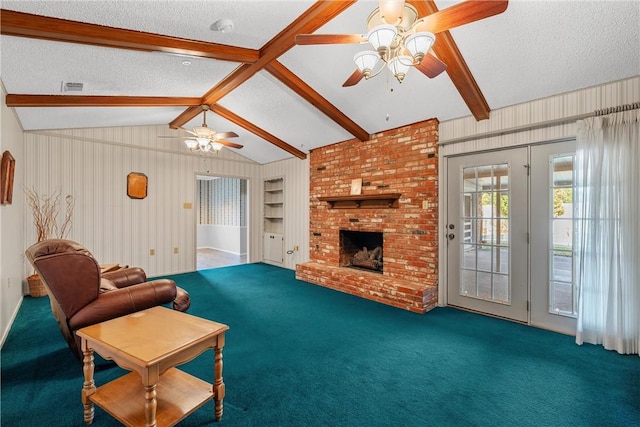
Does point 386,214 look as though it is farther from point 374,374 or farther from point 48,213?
point 48,213

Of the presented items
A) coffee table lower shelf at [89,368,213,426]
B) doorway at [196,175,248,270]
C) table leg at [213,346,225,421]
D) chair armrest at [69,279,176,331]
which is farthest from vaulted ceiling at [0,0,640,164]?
doorway at [196,175,248,270]

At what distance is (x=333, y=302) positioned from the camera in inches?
162

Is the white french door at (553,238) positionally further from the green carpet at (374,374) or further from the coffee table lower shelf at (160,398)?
the coffee table lower shelf at (160,398)

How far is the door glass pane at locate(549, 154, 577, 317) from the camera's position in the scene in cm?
309

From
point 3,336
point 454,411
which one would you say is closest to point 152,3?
point 3,336

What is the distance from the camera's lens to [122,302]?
219 cm

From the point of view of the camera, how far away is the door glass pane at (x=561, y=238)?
3.09 metres

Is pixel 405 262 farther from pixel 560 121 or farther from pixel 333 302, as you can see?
pixel 560 121

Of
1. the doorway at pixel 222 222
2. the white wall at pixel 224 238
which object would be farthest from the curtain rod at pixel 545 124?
the white wall at pixel 224 238

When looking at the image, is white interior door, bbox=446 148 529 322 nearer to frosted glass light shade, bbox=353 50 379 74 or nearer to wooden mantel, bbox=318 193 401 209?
wooden mantel, bbox=318 193 401 209

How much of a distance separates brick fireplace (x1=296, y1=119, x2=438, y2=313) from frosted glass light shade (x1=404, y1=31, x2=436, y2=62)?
2.29 metres

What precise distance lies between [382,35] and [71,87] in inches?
139

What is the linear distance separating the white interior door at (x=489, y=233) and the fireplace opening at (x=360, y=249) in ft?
4.50

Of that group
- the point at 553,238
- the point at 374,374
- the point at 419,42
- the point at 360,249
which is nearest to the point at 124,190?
the point at 360,249
